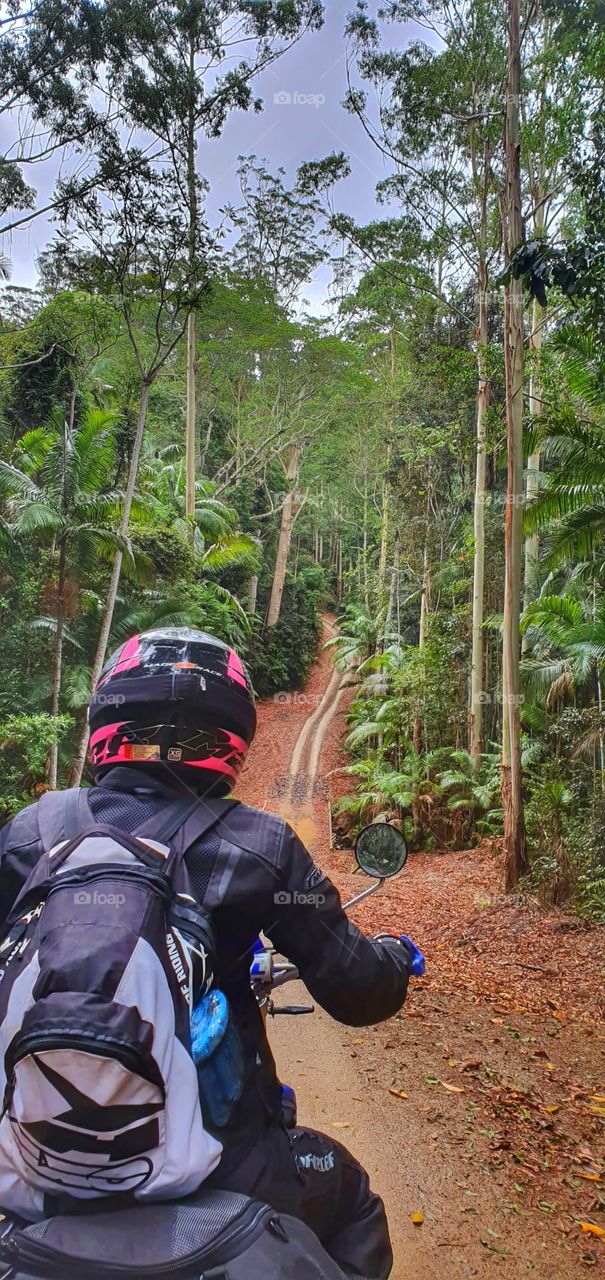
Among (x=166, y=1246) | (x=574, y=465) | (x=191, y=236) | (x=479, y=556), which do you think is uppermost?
(x=191, y=236)

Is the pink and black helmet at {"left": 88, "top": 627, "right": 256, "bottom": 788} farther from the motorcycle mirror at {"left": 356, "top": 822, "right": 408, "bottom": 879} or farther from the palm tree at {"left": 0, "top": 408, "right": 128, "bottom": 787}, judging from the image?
the palm tree at {"left": 0, "top": 408, "right": 128, "bottom": 787}

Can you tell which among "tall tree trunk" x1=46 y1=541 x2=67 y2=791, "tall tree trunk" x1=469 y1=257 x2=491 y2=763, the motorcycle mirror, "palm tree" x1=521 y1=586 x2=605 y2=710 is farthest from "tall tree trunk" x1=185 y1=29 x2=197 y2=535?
the motorcycle mirror

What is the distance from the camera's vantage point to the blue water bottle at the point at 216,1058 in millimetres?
1328

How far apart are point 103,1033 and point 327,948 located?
62 centimetres

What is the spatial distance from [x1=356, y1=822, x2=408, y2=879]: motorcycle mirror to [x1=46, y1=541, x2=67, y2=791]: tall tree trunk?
42.1 feet

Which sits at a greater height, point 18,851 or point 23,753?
point 18,851

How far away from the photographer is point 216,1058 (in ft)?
4.48

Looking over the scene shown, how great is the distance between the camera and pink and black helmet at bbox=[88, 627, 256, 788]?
5.45 ft

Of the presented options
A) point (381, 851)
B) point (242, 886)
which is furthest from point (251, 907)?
point (381, 851)

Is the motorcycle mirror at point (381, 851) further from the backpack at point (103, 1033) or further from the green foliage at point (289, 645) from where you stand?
the green foliage at point (289, 645)

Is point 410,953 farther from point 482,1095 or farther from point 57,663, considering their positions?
point 57,663

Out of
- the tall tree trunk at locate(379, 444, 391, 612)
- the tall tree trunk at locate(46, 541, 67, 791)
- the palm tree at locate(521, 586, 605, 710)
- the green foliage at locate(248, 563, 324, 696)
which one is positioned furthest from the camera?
the green foliage at locate(248, 563, 324, 696)

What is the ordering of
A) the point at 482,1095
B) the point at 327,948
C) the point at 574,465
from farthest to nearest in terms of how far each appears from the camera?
1. the point at 574,465
2. the point at 482,1095
3. the point at 327,948

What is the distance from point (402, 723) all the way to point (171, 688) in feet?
62.4
